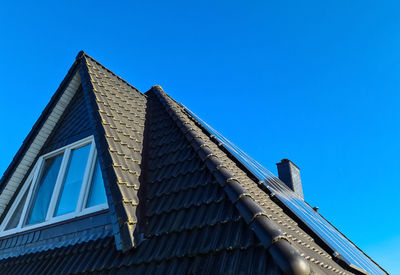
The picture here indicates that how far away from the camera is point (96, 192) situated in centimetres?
474

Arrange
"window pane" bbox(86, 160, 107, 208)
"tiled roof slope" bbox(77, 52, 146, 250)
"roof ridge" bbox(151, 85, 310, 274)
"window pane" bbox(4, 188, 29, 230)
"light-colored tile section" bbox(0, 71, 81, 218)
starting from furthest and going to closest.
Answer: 1. "light-colored tile section" bbox(0, 71, 81, 218)
2. "window pane" bbox(4, 188, 29, 230)
3. "window pane" bbox(86, 160, 107, 208)
4. "tiled roof slope" bbox(77, 52, 146, 250)
5. "roof ridge" bbox(151, 85, 310, 274)

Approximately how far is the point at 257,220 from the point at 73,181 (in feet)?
13.7

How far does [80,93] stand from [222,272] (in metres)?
6.55

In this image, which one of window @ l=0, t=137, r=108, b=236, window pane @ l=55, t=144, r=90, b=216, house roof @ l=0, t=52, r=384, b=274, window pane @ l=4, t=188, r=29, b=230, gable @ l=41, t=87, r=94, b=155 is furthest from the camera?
window pane @ l=4, t=188, r=29, b=230

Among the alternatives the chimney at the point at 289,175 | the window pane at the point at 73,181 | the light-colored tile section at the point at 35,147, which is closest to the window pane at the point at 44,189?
the light-colored tile section at the point at 35,147

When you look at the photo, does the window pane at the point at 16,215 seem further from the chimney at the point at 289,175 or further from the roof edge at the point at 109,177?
the chimney at the point at 289,175

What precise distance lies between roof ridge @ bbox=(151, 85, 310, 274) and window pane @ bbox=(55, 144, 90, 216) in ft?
8.25

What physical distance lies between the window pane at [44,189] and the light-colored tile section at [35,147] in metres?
0.47

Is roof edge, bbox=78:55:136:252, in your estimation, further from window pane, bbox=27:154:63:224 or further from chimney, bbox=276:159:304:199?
chimney, bbox=276:159:304:199

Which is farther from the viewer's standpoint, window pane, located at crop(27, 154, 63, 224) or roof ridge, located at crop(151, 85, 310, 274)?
window pane, located at crop(27, 154, 63, 224)

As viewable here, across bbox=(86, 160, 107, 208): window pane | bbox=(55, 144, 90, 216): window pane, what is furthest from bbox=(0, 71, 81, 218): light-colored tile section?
bbox=(86, 160, 107, 208): window pane

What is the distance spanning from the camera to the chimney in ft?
39.9

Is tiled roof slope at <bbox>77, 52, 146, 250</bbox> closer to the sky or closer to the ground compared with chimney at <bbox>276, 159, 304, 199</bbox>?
closer to the ground

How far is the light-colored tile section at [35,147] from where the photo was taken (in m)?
6.56
